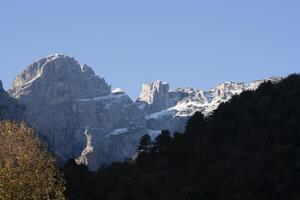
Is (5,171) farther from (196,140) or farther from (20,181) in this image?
(196,140)

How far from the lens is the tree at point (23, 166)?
48125mm

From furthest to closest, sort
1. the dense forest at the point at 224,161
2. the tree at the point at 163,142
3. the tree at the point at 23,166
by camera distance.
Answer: the tree at the point at 163,142 → the dense forest at the point at 224,161 → the tree at the point at 23,166

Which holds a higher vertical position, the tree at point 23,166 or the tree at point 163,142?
the tree at point 163,142

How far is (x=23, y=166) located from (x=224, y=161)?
181 ft

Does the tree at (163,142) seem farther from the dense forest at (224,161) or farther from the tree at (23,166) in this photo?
the tree at (23,166)

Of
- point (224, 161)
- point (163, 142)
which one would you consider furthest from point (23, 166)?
point (163, 142)

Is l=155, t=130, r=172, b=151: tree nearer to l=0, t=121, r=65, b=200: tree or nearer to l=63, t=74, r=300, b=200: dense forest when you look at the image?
l=63, t=74, r=300, b=200: dense forest

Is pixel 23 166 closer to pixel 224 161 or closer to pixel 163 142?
pixel 224 161

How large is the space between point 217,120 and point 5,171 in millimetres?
79347

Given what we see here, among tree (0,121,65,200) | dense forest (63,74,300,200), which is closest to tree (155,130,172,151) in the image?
dense forest (63,74,300,200)

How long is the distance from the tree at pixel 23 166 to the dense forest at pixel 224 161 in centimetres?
3912

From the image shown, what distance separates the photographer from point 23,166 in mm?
49656

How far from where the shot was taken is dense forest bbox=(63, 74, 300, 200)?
89.6 metres

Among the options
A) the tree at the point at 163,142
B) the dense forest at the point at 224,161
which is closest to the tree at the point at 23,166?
the dense forest at the point at 224,161
